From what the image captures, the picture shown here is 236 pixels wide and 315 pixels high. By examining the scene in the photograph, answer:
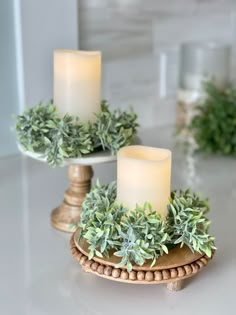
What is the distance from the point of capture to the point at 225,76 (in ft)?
4.32

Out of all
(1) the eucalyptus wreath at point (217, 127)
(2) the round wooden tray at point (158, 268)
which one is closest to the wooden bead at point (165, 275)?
(2) the round wooden tray at point (158, 268)

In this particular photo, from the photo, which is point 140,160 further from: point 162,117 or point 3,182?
point 162,117

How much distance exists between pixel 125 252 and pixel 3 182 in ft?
1.40

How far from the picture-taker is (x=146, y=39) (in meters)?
1.27

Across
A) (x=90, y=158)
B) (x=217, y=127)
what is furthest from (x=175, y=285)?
(x=217, y=127)

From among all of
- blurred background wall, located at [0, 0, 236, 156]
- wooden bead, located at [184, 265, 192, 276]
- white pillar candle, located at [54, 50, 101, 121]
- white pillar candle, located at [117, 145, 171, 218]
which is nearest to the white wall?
blurred background wall, located at [0, 0, 236, 156]

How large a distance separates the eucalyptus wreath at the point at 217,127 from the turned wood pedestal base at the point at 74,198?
0.38m

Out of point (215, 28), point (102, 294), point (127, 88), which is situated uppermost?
point (215, 28)

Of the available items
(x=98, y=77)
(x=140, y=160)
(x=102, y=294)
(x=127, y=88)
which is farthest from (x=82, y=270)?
(x=127, y=88)

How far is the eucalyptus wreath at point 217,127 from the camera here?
44.7 inches

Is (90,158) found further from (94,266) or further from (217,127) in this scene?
(217,127)

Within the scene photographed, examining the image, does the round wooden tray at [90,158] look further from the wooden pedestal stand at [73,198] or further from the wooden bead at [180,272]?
the wooden bead at [180,272]

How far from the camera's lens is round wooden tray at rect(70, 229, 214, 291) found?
0.63 m

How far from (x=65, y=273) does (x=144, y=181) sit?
15 cm
